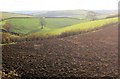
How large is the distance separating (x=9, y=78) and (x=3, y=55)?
0.81 meters

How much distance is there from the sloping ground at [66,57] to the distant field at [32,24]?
0.50 meters

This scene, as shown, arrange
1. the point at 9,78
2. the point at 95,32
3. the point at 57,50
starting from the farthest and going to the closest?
the point at 95,32 → the point at 57,50 → the point at 9,78

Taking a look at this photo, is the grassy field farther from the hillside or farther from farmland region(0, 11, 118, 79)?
the hillside

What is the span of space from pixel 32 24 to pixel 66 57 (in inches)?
67.9

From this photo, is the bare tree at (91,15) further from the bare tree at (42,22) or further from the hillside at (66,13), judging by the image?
the bare tree at (42,22)

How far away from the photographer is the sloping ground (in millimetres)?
8625

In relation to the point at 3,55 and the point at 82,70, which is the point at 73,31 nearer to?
the point at 82,70

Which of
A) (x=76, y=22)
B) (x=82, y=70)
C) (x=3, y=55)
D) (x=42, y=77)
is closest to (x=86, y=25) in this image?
(x=76, y=22)

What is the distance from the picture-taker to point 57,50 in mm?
8938

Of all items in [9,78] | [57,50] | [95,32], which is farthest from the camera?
[95,32]

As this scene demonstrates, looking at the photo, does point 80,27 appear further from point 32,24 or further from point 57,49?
point 32,24

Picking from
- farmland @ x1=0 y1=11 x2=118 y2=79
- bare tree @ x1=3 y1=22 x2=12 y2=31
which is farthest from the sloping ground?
bare tree @ x1=3 y1=22 x2=12 y2=31

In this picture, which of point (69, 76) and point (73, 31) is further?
point (73, 31)

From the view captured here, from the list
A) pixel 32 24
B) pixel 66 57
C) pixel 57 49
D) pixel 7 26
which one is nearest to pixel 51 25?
pixel 32 24
